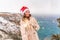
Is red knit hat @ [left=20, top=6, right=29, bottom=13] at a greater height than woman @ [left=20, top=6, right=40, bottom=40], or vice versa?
red knit hat @ [left=20, top=6, right=29, bottom=13]

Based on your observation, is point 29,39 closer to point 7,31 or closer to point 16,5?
point 7,31

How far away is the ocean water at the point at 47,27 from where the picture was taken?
163 centimetres

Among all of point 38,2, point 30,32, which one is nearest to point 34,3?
point 38,2

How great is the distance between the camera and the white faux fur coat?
161cm

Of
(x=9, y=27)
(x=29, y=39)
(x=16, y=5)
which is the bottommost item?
(x=29, y=39)

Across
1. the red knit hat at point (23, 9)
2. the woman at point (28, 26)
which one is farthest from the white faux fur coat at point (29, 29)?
the red knit hat at point (23, 9)

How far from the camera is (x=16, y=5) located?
1.67m

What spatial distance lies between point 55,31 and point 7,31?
0.56 m

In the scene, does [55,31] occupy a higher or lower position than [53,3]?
lower

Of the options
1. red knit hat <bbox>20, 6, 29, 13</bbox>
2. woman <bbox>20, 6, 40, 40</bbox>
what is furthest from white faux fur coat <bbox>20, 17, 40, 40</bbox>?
red knit hat <bbox>20, 6, 29, 13</bbox>

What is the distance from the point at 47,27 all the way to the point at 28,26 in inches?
8.9

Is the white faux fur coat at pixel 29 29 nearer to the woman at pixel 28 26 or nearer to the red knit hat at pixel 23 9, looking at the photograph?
the woman at pixel 28 26

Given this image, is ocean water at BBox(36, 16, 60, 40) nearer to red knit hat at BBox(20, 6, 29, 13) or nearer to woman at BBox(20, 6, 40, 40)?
woman at BBox(20, 6, 40, 40)

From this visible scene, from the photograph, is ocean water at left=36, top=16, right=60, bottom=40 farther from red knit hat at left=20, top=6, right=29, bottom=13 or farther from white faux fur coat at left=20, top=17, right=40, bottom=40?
red knit hat at left=20, top=6, right=29, bottom=13
